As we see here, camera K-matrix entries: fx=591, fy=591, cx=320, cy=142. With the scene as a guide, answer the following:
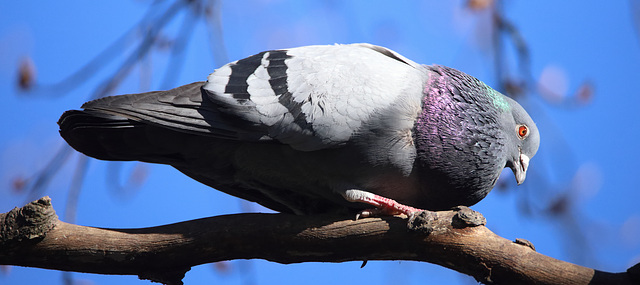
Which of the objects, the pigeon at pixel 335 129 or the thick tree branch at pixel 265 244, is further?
the pigeon at pixel 335 129

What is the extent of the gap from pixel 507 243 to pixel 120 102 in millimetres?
1434


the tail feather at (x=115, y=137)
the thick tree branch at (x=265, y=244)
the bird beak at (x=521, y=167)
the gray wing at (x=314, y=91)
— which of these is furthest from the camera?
the bird beak at (x=521, y=167)

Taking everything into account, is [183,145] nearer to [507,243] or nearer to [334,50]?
[334,50]

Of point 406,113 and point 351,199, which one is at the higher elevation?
point 406,113

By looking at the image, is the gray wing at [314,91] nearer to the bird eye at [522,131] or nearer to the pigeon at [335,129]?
the pigeon at [335,129]

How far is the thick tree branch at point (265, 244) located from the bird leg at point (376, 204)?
7cm

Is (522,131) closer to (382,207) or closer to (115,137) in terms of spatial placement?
(382,207)

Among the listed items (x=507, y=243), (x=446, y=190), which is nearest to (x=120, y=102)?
(x=446, y=190)

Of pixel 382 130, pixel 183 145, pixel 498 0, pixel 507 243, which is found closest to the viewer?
pixel 507 243

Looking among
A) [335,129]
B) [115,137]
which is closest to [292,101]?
[335,129]

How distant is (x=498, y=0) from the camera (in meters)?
2.85

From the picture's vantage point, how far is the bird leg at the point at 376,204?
2057 millimetres

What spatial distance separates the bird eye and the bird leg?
1.83 ft

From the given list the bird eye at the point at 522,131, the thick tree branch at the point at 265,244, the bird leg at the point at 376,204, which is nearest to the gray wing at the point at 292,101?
the bird leg at the point at 376,204
